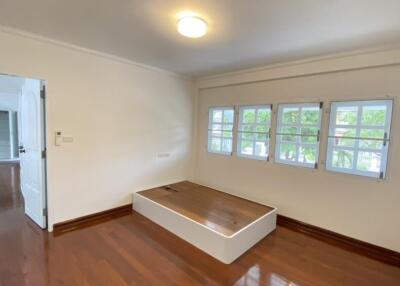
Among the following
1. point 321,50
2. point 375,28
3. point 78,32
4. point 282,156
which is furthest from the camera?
point 282,156

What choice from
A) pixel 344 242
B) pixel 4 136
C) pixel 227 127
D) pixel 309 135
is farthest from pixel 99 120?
pixel 4 136

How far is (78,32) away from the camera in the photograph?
2.41 m

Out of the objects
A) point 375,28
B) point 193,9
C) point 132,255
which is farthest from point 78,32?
point 375,28

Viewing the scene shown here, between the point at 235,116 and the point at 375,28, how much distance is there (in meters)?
2.24

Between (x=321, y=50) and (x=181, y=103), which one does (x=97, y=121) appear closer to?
(x=181, y=103)

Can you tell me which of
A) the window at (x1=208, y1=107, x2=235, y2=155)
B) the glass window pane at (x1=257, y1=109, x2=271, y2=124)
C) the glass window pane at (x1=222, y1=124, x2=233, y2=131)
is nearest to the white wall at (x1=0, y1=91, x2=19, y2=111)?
the window at (x1=208, y1=107, x2=235, y2=155)

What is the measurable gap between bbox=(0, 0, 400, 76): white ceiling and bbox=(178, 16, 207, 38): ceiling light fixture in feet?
0.29

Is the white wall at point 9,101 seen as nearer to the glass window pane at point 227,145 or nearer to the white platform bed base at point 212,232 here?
the white platform bed base at point 212,232

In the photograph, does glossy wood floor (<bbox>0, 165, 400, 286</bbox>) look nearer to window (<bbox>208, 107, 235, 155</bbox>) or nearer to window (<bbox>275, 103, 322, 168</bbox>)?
window (<bbox>275, 103, 322, 168</bbox>)

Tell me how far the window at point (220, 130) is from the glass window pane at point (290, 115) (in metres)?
0.96

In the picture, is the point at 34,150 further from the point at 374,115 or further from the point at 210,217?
the point at 374,115

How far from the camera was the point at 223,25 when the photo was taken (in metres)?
2.14

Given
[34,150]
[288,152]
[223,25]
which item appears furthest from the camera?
[288,152]

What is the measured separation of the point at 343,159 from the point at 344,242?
3.55 feet
